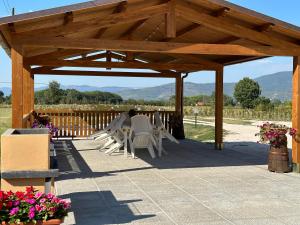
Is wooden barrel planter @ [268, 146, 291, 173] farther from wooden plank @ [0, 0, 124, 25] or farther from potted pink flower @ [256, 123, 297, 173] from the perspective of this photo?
wooden plank @ [0, 0, 124, 25]

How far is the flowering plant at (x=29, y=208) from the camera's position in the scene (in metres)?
3.44

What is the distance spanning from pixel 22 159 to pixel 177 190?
9.59 feet

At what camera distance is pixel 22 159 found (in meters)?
4.04

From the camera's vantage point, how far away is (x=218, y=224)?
4582 mm

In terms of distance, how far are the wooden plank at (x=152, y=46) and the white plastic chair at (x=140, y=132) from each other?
3.35 meters

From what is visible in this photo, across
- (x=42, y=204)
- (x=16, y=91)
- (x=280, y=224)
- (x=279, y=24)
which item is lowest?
(x=280, y=224)

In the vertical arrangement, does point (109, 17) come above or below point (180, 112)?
above

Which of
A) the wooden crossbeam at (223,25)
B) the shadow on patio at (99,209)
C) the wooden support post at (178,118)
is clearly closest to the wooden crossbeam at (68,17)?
the wooden crossbeam at (223,25)

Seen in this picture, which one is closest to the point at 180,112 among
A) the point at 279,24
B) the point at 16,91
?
the point at 279,24

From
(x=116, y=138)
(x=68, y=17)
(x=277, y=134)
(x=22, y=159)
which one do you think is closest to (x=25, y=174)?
(x=22, y=159)

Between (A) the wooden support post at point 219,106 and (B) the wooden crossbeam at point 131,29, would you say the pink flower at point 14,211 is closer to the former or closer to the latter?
(B) the wooden crossbeam at point 131,29

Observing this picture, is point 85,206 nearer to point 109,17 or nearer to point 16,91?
point 16,91

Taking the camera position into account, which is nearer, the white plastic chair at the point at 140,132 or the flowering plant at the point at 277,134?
the flowering plant at the point at 277,134

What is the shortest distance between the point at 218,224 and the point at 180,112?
36.1ft
